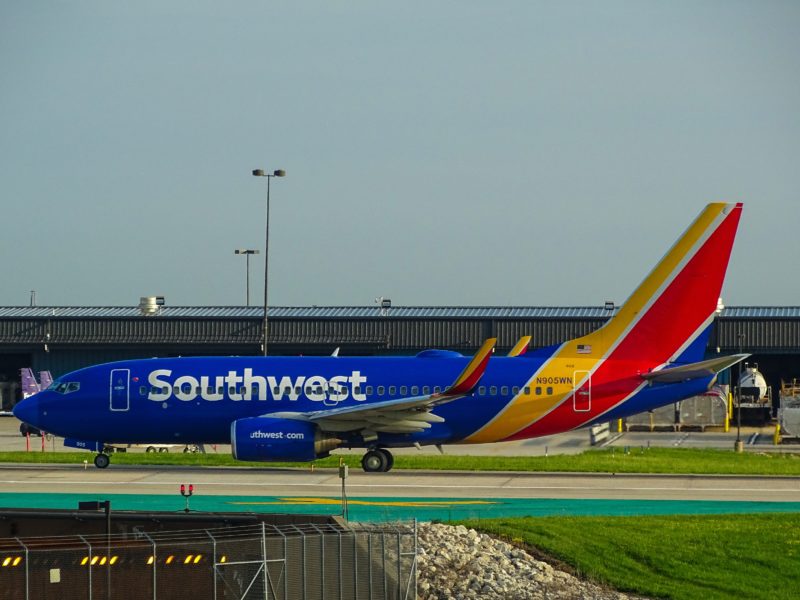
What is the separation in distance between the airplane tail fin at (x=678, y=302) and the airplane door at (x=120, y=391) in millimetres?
13909

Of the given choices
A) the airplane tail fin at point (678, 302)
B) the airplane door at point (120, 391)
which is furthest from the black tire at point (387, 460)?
the airplane door at point (120, 391)

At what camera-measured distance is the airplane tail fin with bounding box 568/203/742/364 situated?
39469 mm

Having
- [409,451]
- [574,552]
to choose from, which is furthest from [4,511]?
[409,451]

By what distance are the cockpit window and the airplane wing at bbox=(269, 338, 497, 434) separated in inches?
255

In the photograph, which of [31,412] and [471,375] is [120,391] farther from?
[471,375]

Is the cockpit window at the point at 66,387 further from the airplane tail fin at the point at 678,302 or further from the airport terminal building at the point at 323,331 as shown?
the airport terminal building at the point at 323,331

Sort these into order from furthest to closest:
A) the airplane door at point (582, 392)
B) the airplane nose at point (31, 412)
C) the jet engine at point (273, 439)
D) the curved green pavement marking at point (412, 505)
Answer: the airplane nose at point (31, 412) < the airplane door at point (582, 392) < the jet engine at point (273, 439) < the curved green pavement marking at point (412, 505)

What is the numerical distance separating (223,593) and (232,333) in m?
60.5

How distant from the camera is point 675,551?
26750mm

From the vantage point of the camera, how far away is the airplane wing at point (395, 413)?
121 feet

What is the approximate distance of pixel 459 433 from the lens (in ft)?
131

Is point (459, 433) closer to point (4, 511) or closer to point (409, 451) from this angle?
point (409, 451)

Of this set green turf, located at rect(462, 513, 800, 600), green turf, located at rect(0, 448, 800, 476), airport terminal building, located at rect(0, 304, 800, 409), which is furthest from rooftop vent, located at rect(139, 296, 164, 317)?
green turf, located at rect(462, 513, 800, 600)

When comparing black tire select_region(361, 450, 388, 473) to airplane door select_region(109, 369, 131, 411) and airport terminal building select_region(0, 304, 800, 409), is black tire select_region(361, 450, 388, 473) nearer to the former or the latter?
airplane door select_region(109, 369, 131, 411)
